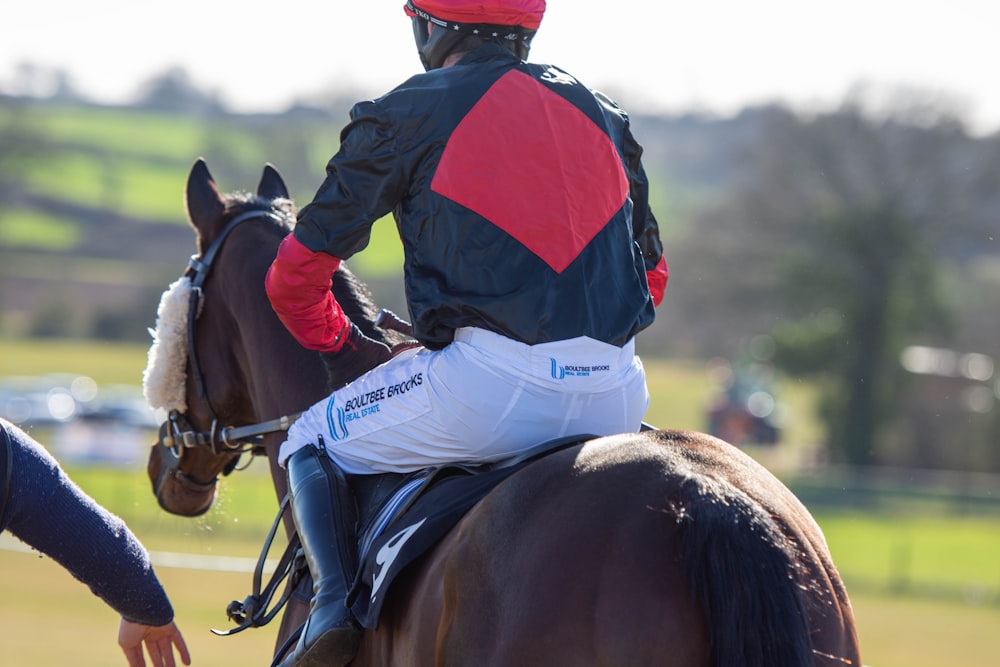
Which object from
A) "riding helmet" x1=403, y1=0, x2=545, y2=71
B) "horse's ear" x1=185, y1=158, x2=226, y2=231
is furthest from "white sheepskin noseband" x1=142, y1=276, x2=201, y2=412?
"riding helmet" x1=403, y1=0, x2=545, y2=71

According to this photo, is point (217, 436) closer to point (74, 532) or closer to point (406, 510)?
point (74, 532)

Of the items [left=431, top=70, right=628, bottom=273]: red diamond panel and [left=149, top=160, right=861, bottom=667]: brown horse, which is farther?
[left=431, top=70, right=628, bottom=273]: red diamond panel

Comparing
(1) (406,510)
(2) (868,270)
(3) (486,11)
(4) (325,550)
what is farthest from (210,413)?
(2) (868,270)

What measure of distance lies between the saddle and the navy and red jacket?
304mm

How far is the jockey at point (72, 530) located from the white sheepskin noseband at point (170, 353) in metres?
1.21

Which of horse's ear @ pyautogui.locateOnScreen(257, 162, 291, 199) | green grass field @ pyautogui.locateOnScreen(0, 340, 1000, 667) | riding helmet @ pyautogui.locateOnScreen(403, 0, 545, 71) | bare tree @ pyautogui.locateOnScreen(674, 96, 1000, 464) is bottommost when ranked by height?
green grass field @ pyautogui.locateOnScreen(0, 340, 1000, 667)

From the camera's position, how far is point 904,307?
100ft

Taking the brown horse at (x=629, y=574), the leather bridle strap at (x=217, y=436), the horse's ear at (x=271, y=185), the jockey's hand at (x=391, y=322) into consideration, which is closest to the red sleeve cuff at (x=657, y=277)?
the jockey's hand at (x=391, y=322)

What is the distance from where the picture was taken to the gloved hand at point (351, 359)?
3502 millimetres

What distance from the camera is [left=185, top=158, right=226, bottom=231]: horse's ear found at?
4199 mm

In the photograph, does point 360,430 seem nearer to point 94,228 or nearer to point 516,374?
point 516,374

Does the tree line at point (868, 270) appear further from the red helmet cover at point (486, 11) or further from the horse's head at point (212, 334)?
the red helmet cover at point (486, 11)

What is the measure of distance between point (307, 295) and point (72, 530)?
32.2 inches

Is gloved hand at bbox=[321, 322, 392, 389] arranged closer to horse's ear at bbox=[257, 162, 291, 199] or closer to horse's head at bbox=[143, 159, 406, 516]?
horse's head at bbox=[143, 159, 406, 516]
